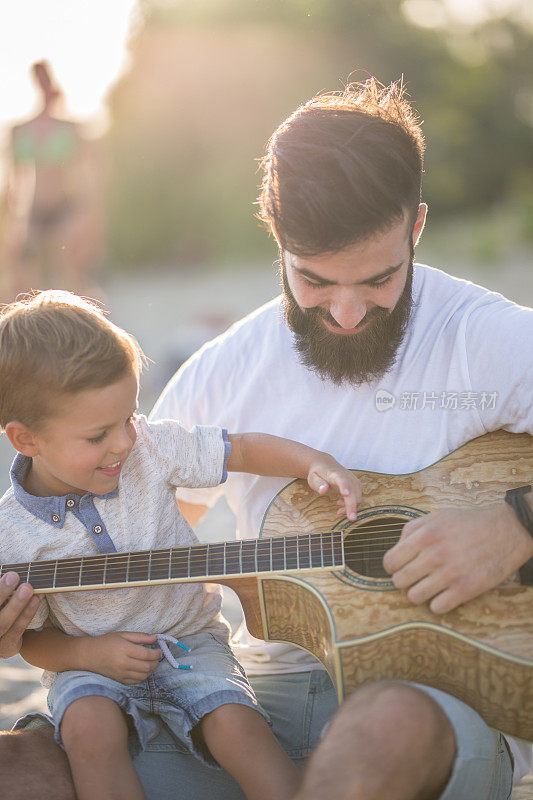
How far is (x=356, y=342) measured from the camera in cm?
217

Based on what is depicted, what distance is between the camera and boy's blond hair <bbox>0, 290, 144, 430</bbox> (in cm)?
189

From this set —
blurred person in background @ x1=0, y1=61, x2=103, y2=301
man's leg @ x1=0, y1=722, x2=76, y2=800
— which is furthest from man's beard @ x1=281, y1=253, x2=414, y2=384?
blurred person in background @ x1=0, y1=61, x2=103, y2=301

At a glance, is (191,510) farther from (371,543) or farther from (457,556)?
(457,556)

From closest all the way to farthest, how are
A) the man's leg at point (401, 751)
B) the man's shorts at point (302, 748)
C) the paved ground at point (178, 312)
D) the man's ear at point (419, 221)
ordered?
the man's leg at point (401, 751), the man's shorts at point (302, 748), the man's ear at point (419, 221), the paved ground at point (178, 312)

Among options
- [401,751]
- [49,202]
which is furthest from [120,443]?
[49,202]

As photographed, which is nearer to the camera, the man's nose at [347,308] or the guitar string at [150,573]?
the guitar string at [150,573]

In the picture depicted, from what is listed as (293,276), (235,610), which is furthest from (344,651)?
(235,610)

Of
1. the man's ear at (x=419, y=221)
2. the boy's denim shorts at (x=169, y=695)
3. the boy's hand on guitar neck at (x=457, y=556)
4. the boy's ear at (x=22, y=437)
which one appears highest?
the man's ear at (x=419, y=221)

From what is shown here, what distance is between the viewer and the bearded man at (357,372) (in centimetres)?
185

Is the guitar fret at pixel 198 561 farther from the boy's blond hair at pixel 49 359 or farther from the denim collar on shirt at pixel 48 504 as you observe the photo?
the boy's blond hair at pixel 49 359

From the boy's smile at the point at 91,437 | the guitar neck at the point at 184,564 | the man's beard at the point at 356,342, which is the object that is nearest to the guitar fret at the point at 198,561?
the guitar neck at the point at 184,564

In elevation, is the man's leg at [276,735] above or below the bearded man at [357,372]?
below

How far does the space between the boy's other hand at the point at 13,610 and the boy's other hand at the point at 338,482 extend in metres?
0.71

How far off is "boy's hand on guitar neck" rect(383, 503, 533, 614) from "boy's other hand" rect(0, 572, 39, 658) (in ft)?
2.67
